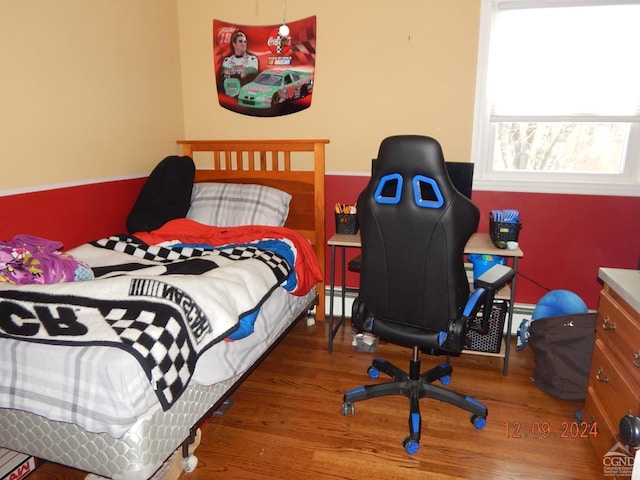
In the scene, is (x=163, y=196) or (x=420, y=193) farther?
(x=163, y=196)

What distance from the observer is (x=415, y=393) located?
6.73 ft

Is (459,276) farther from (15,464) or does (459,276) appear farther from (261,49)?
(261,49)

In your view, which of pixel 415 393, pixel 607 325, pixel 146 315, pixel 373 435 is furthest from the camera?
pixel 415 393

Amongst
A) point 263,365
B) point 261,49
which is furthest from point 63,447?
point 261,49

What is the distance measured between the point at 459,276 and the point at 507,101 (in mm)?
1605

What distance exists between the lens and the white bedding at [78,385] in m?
1.23

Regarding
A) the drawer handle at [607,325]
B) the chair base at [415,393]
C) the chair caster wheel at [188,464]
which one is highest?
the drawer handle at [607,325]

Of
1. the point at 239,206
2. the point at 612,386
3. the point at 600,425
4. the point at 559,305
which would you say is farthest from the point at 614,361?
the point at 239,206

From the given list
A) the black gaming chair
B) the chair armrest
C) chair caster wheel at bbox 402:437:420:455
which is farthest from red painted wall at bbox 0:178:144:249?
the chair armrest

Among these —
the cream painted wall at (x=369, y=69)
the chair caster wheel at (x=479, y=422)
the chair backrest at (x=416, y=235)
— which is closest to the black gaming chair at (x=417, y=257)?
the chair backrest at (x=416, y=235)

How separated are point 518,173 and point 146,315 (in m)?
2.41

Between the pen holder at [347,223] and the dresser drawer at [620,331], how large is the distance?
1369mm

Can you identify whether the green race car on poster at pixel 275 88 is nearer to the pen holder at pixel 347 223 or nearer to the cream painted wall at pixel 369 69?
the cream painted wall at pixel 369 69
